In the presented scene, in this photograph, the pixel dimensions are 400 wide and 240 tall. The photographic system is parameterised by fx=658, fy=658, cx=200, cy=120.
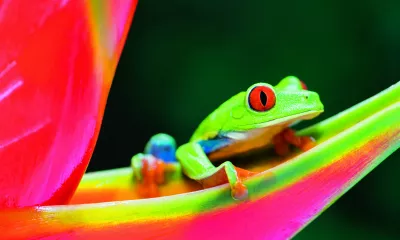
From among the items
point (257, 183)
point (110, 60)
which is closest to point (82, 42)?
point (110, 60)

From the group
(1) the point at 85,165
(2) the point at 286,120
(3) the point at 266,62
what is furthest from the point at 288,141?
(3) the point at 266,62

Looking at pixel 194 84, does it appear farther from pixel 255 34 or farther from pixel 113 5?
pixel 113 5

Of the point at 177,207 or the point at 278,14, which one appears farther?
the point at 278,14

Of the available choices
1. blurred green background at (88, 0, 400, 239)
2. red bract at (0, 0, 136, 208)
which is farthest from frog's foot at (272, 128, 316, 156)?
blurred green background at (88, 0, 400, 239)

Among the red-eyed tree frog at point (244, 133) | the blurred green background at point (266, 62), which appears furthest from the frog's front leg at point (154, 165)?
the blurred green background at point (266, 62)

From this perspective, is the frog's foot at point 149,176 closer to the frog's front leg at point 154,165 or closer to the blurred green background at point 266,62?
the frog's front leg at point 154,165

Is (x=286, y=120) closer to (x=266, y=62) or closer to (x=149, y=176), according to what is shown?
(x=149, y=176)
